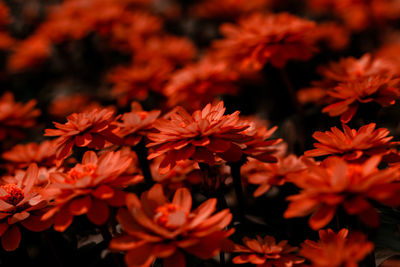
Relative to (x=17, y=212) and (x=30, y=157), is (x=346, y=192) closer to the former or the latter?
(x=17, y=212)

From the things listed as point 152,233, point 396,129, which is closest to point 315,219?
point 152,233

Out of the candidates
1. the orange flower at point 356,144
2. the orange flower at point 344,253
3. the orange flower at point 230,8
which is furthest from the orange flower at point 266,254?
the orange flower at point 230,8

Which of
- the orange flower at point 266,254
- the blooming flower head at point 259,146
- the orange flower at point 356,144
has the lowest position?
the orange flower at point 266,254

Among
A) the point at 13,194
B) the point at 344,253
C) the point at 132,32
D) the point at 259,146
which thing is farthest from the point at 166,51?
the point at 344,253

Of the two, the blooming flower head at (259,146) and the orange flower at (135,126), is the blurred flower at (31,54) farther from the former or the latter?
the blooming flower head at (259,146)

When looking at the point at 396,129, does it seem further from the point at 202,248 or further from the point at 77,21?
the point at 77,21

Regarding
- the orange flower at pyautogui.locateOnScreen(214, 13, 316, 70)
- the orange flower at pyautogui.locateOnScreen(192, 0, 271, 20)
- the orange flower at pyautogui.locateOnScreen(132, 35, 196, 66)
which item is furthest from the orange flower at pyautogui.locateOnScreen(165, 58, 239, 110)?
the orange flower at pyautogui.locateOnScreen(192, 0, 271, 20)

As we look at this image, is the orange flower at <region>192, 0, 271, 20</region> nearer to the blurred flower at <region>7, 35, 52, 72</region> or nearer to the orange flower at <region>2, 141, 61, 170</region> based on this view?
the blurred flower at <region>7, 35, 52, 72</region>
